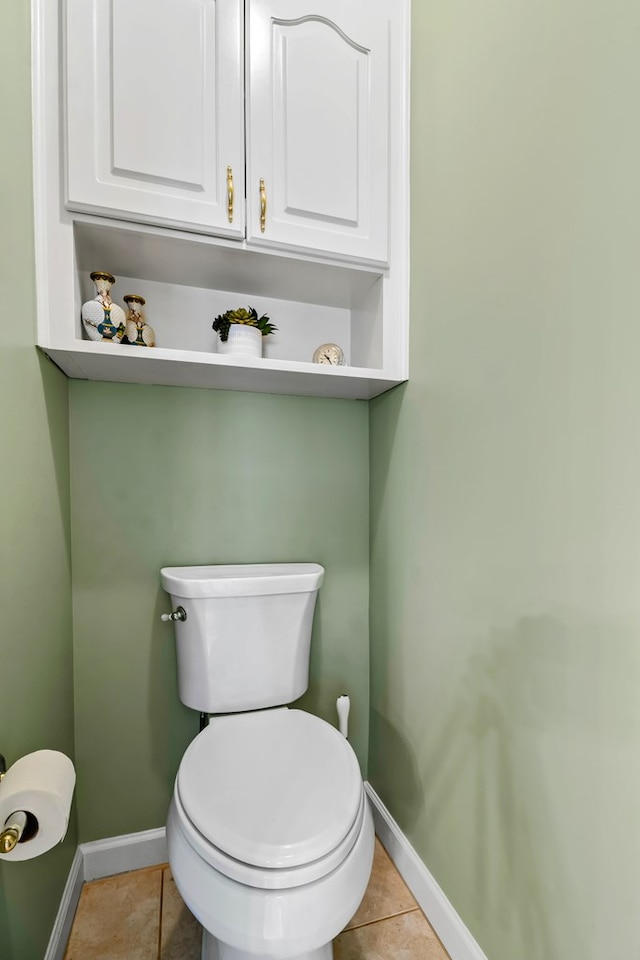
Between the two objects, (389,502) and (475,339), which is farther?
(389,502)

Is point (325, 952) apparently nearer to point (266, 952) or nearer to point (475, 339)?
point (266, 952)

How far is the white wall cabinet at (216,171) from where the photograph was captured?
991mm

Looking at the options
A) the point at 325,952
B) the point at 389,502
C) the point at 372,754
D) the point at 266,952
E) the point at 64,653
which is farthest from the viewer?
the point at 372,754


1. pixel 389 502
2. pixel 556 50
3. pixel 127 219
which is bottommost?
pixel 389 502

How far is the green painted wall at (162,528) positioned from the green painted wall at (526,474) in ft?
1.05

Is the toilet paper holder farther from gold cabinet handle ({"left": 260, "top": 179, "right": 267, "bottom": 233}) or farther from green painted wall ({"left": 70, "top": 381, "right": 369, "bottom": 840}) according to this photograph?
→ gold cabinet handle ({"left": 260, "top": 179, "right": 267, "bottom": 233})

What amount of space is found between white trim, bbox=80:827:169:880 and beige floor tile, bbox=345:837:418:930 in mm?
584

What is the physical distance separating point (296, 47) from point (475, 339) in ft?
2.85

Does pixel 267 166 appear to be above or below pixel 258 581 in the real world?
above

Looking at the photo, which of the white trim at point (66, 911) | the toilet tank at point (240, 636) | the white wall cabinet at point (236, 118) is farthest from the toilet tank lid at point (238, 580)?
the white wall cabinet at point (236, 118)

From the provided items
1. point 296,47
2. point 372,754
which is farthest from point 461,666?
point 296,47

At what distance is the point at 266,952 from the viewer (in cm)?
73

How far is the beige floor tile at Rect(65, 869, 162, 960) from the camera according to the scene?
109 centimetres

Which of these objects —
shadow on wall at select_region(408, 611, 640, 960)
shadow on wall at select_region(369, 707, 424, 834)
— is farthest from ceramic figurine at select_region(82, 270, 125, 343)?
shadow on wall at select_region(369, 707, 424, 834)
